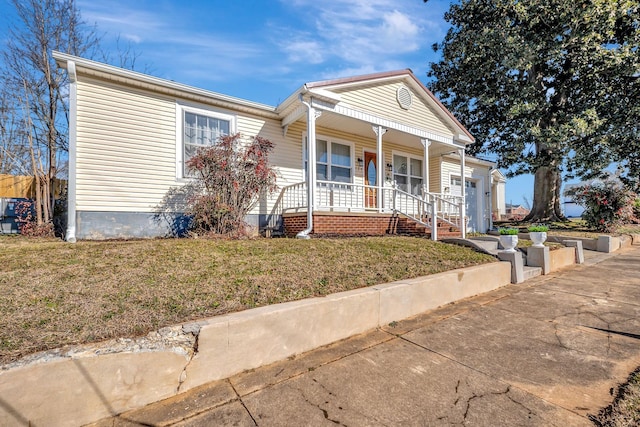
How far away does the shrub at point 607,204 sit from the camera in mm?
11430

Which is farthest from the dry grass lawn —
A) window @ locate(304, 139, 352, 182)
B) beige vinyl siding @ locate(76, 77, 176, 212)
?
window @ locate(304, 139, 352, 182)

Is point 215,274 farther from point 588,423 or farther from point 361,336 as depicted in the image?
point 588,423

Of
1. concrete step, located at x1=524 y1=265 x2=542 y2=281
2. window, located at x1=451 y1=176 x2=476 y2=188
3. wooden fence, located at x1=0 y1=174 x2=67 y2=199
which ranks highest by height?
window, located at x1=451 y1=176 x2=476 y2=188

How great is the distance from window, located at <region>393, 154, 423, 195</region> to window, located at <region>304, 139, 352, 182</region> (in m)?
2.25

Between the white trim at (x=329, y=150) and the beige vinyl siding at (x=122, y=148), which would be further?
the white trim at (x=329, y=150)

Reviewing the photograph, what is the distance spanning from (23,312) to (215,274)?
5.22ft

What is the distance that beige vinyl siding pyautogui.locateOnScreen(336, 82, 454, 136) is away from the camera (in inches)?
341

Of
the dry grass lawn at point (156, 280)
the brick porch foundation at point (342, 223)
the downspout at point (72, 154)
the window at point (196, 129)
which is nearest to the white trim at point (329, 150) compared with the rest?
the brick porch foundation at point (342, 223)

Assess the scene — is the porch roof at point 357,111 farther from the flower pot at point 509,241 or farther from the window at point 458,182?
the flower pot at point 509,241

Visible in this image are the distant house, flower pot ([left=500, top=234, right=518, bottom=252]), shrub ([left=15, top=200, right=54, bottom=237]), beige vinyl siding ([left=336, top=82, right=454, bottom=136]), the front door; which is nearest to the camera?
flower pot ([left=500, top=234, right=518, bottom=252])

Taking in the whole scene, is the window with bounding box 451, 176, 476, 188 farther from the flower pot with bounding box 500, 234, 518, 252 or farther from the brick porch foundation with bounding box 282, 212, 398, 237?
A: the flower pot with bounding box 500, 234, 518, 252

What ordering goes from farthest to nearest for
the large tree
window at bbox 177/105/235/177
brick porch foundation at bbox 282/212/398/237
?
the large tree → brick porch foundation at bbox 282/212/398/237 → window at bbox 177/105/235/177

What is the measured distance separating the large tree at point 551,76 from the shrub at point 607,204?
2.52 metres

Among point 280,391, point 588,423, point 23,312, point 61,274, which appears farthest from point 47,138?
point 588,423
